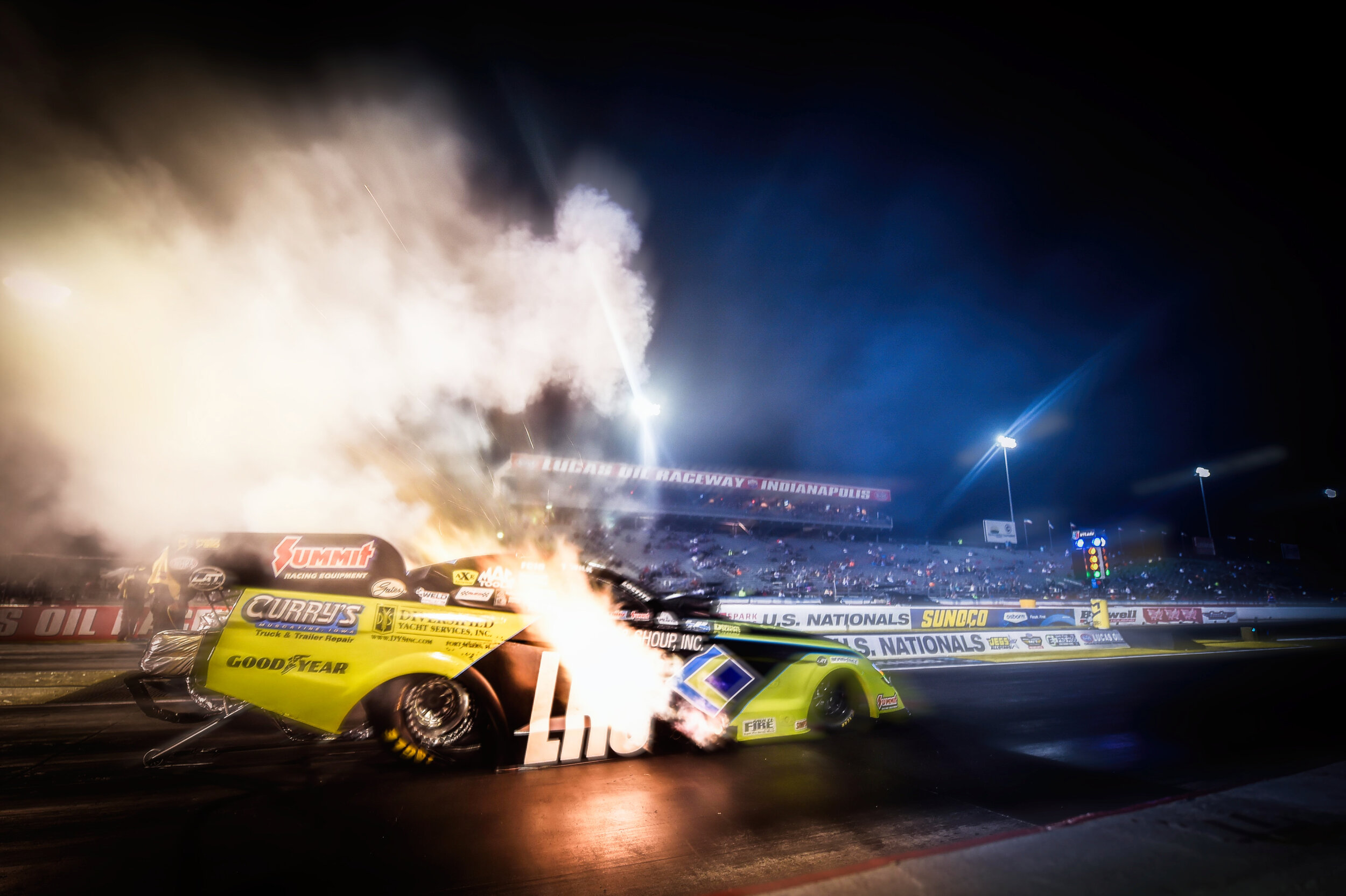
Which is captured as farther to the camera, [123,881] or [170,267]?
[170,267]

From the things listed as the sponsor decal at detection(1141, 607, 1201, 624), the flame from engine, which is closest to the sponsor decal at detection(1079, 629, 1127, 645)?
the sponsor decal at detection(1141, 607, 1201, 624)

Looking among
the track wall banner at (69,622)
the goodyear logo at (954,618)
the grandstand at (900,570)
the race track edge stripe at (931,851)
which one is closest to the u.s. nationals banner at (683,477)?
the grandstand at (900,570)

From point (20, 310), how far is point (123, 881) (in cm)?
991

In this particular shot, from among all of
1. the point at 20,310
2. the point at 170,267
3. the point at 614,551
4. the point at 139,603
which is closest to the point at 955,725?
the point at 170,267

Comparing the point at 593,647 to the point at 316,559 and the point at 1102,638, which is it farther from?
the point at 1102,638

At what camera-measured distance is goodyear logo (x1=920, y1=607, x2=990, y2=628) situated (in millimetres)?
12078

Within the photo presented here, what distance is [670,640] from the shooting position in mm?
4258

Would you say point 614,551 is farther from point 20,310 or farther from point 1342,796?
point 1342,796

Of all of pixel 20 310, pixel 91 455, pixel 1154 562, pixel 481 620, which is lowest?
pixel 481 620

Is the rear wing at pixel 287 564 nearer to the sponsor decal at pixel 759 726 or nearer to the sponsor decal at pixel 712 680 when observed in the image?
the sponsor decal at pixel 712 680

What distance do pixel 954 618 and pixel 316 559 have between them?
40.9 ft

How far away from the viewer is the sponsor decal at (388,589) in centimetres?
370

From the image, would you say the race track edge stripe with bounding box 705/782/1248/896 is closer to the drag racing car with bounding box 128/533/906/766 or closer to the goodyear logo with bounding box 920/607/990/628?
the drag racing car with bounding box 128/533/906/766

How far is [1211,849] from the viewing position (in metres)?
2.70
